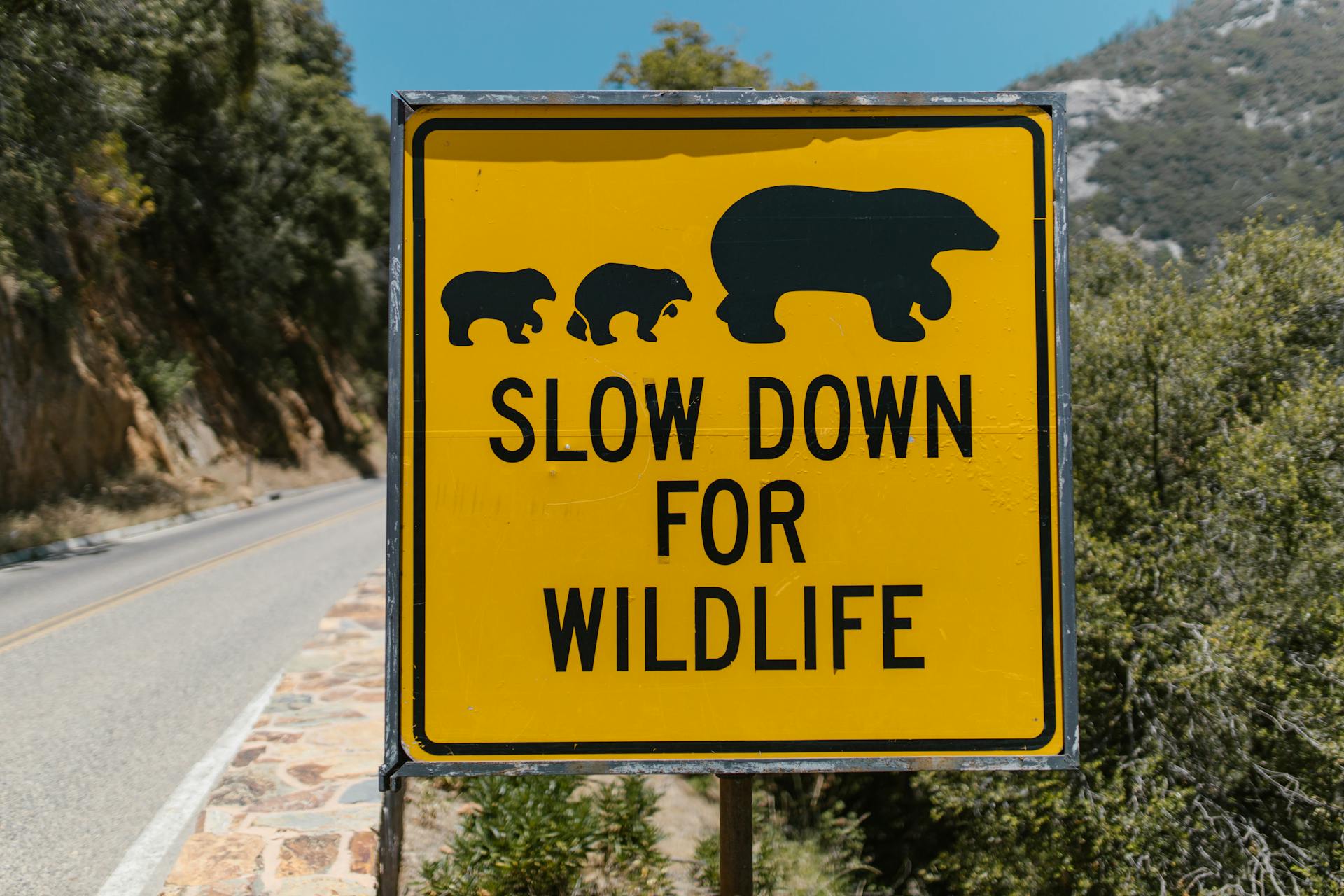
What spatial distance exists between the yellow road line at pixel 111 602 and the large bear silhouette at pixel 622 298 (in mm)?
7788

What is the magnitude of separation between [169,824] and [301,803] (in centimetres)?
107

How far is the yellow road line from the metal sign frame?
24.6ft

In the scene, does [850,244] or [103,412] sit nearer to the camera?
[850,244]

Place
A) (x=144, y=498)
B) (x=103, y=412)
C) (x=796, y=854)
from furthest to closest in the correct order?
(x=103, y=412) < (x=144, y=498) < (x=796, y=854)

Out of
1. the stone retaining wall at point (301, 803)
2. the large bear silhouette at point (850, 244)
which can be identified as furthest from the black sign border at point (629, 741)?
the stone retaining wall at point (301, 803)

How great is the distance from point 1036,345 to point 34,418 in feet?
64.5

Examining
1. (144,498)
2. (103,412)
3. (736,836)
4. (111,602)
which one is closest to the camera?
(736,836)

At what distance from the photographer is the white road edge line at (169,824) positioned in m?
3.61

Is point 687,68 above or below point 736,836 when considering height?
above

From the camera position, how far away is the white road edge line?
11.8 feet

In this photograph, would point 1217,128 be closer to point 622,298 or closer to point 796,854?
point 796,854

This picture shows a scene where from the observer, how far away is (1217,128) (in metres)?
38.5

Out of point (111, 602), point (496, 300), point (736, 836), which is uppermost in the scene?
point (496, 300)

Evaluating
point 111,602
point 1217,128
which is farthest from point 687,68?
point 1217,128
